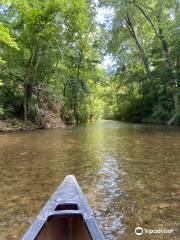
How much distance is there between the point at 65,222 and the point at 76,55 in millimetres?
20746

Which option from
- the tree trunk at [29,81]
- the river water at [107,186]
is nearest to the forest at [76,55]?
the tree trunk at [29,81]

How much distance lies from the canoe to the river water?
0.45 metres

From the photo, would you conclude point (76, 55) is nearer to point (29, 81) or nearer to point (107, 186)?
point (29, 81)

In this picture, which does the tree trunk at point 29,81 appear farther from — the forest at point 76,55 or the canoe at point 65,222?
the canoe at point 65,222

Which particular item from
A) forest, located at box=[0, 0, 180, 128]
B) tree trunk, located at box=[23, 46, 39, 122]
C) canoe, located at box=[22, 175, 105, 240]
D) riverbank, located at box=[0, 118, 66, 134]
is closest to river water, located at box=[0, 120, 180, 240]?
canoe, located at box=[22, 175, 105, 240]

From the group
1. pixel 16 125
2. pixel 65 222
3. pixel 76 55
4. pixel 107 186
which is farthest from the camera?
pixel 76 55

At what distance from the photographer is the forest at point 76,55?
14.4 metres

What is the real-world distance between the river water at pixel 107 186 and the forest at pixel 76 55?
568 centimetres

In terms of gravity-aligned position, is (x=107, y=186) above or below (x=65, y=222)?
below

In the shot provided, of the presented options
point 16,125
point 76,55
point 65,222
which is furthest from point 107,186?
point 76,55

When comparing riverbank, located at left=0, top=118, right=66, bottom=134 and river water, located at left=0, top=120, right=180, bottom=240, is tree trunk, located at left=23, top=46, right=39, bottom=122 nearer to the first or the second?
riverbank, located at left=0, top=118, right=66, bottom=134

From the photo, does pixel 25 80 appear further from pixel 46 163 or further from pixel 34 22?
pixel 46 163

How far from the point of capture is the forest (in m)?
14.4

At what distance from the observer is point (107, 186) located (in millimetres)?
4121
